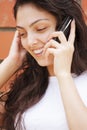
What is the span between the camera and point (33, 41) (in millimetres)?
1675

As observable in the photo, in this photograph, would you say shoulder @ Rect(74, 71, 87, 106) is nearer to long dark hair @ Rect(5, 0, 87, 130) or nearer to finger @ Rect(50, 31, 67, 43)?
long dark hair @ Rect(5, 0, 87, 130)

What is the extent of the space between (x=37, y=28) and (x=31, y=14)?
6 cm

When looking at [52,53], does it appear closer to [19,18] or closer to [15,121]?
[19,18]

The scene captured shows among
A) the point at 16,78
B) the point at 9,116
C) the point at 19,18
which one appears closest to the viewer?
the point at 19,18

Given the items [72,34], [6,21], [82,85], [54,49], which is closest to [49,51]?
[54,49]

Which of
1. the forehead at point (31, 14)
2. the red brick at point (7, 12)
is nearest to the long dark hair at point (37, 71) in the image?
the forehead at point (31, 14)

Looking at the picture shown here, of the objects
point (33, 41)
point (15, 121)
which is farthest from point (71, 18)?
point (15, 121)

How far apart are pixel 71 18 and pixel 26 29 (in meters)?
0.19

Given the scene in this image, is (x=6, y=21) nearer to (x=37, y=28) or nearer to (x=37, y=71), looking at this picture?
(x=37, y=71)

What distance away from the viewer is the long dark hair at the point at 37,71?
1724mm

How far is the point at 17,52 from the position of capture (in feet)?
6.35

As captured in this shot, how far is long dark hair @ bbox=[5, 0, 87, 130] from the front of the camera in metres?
1.72

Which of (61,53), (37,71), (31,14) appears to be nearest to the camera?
(61,53)

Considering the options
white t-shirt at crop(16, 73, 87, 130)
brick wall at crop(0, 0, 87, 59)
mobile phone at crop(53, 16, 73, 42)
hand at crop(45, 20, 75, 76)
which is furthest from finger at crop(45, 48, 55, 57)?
brick wall at crop(0, 0, 87, 59)
